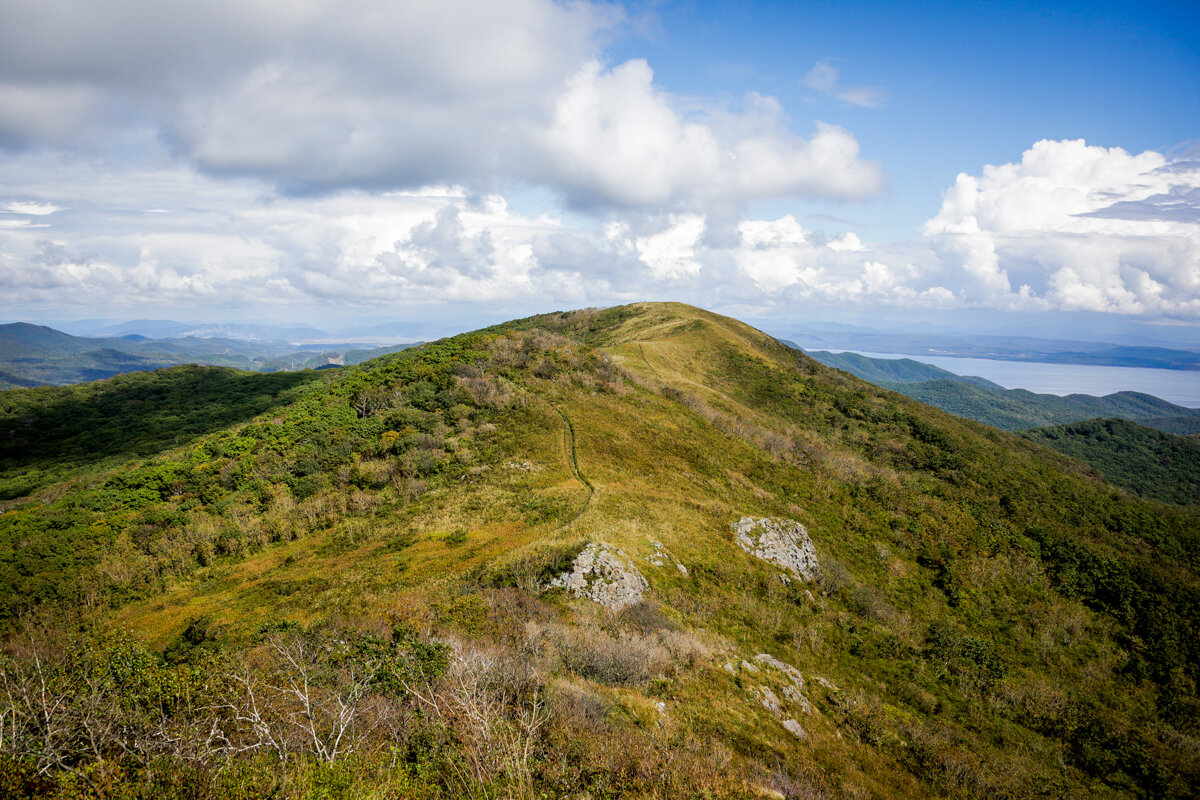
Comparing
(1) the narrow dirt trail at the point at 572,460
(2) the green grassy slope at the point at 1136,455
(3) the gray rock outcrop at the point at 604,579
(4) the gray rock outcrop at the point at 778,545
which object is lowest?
(2) the green grassy slope at the point at 1136,455

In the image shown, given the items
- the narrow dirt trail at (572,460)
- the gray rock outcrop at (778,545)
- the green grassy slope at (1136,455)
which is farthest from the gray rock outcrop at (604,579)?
the green grassy slope at (1136,455)

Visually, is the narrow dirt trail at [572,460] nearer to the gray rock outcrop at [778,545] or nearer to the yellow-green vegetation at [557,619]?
the yellow-green vegetation at [557,619]

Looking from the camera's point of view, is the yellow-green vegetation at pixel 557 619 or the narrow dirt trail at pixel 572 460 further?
the narrow dirt trail at pixel 572 460

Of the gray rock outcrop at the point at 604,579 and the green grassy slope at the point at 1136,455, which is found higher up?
the gray rock outcrop at the point at 604,579

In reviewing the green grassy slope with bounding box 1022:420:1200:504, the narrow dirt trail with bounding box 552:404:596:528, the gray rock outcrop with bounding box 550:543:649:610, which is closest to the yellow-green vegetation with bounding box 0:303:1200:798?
the narrow dirt trail with bounding box 552:404:596:528

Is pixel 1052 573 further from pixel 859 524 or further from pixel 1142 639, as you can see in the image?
pixel 859 524

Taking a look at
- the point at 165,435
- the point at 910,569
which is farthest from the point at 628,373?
the point at 165,435

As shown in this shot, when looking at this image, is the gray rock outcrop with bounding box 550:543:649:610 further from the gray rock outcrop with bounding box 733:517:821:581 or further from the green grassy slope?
the green grassy slope
